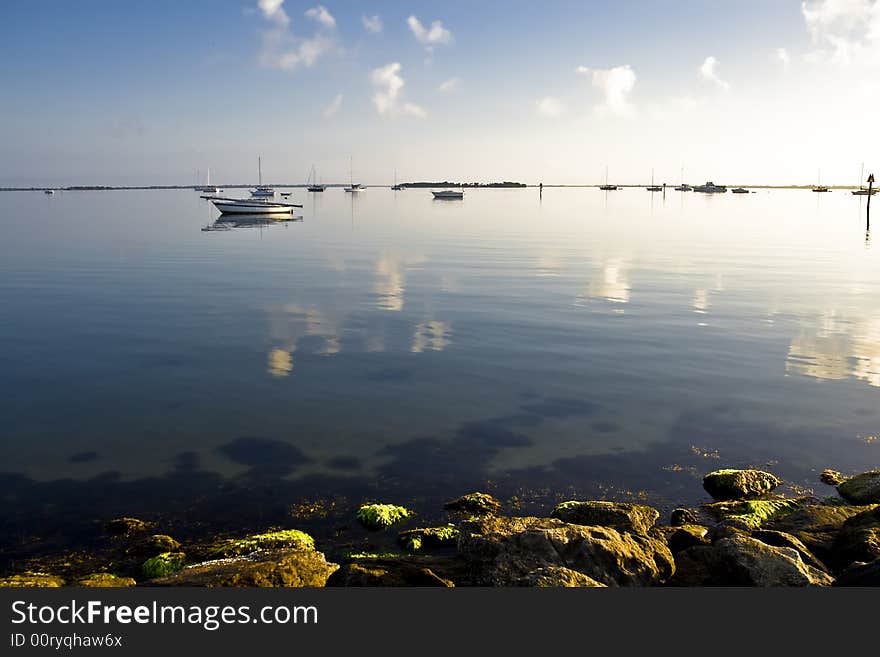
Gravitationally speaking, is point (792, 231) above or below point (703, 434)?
above

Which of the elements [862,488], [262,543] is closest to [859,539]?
[862,488]

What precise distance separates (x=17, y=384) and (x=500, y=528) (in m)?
16.8

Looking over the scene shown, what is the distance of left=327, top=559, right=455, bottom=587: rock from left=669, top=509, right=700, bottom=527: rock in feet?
18.3

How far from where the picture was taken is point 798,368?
23.1m

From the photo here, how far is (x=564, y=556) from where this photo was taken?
10.1 m

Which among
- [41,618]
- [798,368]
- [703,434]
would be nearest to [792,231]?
[798,368]

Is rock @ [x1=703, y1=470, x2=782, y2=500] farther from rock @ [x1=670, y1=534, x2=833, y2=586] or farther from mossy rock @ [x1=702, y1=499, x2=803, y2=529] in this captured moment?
rock @ [x1=670, y1=534, x2=833, y2=586]

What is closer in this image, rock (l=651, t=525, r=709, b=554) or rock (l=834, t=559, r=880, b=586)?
rock (l=834, t=559, r=880, b=586)

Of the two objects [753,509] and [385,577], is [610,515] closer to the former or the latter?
[753,509]

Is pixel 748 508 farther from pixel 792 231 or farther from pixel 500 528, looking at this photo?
pixel 792 231

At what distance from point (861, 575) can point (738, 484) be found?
207 inches

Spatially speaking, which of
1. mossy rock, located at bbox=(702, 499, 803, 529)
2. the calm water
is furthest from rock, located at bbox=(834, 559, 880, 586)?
the calm water

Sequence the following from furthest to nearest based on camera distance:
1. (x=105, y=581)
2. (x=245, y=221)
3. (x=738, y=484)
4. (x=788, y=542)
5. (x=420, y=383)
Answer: (x=245, y=221) → (x=420, y=383) → (x=738, y=484) → (x=788, y=542) → (x=105, y=581)

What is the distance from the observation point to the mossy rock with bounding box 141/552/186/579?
11.5m
